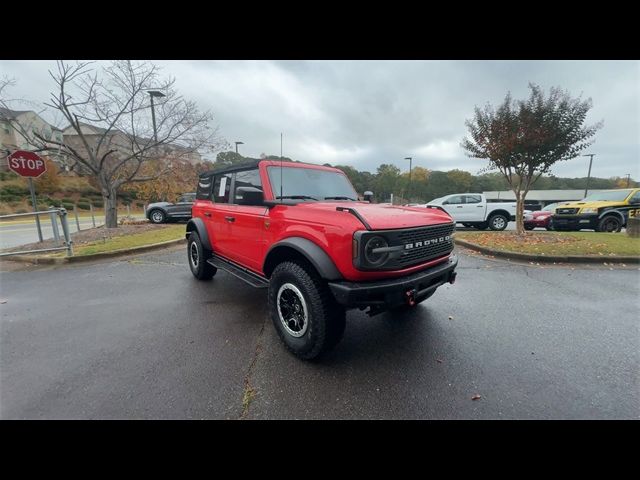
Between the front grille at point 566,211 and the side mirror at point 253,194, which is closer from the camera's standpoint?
the side mirror at point 253,194

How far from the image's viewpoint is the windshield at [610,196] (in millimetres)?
9750

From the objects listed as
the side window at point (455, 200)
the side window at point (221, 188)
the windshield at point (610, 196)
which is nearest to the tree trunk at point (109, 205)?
the side window at point (221, 188)

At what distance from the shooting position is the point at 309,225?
252 centimetres

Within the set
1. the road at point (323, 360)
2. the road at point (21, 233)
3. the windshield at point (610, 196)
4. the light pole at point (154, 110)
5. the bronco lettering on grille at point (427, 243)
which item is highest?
the light pole at point (154, 110)

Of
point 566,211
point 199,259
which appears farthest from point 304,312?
point 566,211

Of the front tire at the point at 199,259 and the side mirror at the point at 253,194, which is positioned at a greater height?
the side mirror at the point at 253,194

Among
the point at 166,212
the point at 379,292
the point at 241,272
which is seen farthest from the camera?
the point at 166,212

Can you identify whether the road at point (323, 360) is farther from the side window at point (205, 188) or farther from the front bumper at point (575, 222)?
the front bumper at point (575, 222)

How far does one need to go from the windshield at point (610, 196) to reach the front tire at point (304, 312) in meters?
13.3

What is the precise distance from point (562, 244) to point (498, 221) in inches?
189

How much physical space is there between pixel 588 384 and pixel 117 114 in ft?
45.6

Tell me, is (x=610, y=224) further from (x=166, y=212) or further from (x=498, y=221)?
(x=166, y=212)

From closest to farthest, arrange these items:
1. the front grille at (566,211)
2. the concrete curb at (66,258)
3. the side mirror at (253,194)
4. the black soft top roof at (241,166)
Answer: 1. the side mirror at (253,194)
2. the black soft top roof at (241,166)
3. the concrete curb at (66,258)
4. the front grille at (566,211)

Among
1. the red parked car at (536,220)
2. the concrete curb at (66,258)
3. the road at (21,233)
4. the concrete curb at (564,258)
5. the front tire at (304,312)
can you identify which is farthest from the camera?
the red parked car at (536,220)
